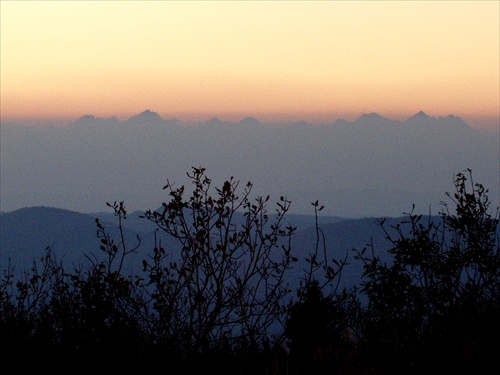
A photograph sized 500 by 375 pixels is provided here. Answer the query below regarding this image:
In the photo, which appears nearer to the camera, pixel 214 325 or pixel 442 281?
pixel 214 325

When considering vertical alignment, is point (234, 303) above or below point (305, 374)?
above

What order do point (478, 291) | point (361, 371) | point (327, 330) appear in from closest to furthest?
point (361, 371), point (327, 330), point (478, 291)

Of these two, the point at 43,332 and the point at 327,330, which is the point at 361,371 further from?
the point at 43,332

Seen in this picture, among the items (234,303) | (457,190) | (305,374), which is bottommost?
(305,374)

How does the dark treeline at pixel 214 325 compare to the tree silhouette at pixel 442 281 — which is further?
the tree silhouette at pixel 442 281

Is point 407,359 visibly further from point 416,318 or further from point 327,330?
point 416,318

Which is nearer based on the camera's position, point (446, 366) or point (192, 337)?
point (446, 366)

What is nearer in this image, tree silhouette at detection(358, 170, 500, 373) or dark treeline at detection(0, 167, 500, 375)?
dark treeline at detection(0, 167, 500, 375)

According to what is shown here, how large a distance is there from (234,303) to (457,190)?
9.16 metres

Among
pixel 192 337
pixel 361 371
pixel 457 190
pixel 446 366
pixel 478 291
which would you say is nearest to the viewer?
pixel 446 366

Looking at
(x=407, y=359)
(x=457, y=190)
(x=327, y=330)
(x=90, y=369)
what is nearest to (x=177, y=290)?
(x=90, y=369)

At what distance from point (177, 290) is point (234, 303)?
3.12 ft

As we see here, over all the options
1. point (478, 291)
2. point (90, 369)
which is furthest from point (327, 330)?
A: point (478, 291)

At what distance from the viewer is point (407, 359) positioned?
9789 millimetres
